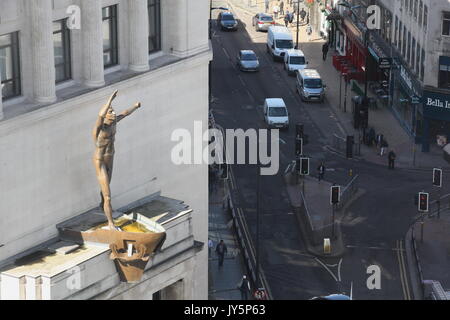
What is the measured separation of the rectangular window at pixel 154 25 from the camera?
2958 inches

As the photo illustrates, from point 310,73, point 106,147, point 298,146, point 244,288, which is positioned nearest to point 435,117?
point 298,146

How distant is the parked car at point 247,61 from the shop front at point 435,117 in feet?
88.3

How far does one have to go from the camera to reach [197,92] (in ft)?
253

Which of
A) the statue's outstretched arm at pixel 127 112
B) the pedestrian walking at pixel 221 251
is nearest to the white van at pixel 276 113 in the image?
the pedestrian walking at pixel 221 251

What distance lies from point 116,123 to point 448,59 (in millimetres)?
54978

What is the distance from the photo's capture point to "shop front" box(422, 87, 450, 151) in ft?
394

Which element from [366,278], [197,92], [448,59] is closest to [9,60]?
[197,92]

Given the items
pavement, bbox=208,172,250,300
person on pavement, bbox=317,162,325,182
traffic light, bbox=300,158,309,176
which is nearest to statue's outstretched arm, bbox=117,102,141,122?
pavement, bbox=208,172,250,300

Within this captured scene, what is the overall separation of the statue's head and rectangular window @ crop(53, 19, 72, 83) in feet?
14.0

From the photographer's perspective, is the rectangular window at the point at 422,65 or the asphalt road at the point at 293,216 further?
the rectangular window at the point at 422,65

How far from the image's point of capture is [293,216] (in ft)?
357

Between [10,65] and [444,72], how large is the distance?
5858cm

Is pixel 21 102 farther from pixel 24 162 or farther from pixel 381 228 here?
pixel 381 228

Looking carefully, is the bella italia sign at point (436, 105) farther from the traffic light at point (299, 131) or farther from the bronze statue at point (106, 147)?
the bronze statue at point (106, 147)
